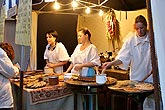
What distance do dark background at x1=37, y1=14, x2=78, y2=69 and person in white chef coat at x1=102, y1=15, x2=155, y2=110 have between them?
7.15 feet

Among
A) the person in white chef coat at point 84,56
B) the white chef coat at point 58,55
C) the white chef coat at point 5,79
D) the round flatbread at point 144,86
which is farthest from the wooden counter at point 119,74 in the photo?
the white chef coat at point 5,79

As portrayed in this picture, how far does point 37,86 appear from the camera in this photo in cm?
268

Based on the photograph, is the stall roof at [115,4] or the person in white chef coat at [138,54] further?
the stall roof at [115,4]

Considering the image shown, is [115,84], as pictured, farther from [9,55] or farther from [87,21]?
[87,21]

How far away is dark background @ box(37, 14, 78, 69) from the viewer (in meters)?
4.68

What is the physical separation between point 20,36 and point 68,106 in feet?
5.37

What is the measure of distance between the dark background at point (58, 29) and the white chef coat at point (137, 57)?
218cm

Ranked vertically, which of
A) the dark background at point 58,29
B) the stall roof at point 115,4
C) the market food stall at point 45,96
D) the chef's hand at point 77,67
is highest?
the stall roof at point 115,4

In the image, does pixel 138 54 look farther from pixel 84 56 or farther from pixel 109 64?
pixel 84 56

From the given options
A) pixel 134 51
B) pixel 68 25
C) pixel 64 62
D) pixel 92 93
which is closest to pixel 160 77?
pixel 92 93

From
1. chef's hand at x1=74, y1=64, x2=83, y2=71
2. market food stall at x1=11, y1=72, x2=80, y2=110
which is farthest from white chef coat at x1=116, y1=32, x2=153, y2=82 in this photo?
market food stall at x1=11, y1=72, x2=80, y2=110

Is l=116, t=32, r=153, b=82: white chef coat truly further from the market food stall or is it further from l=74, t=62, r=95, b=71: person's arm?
the market food stall

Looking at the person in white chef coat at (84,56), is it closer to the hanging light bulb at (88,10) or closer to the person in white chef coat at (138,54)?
the person in white chef coat at (138,54)

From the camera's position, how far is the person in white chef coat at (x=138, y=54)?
8.87 feet
